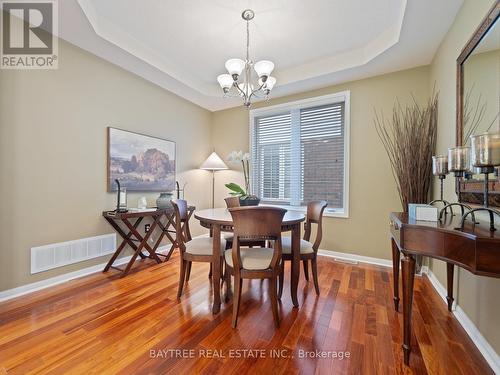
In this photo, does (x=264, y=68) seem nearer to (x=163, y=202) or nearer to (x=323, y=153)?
(x=323, y=153)

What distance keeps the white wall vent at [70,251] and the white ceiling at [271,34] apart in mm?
2247

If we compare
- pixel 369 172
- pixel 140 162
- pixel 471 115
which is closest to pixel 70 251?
pixel 140 162

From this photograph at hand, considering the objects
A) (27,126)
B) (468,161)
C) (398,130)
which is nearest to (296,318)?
(468,161)

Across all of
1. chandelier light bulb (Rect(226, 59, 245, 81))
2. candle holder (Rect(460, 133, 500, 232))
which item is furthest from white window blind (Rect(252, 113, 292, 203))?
candle holder (Rect(460, 133, 500, 232))

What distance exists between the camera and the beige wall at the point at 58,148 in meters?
2.04

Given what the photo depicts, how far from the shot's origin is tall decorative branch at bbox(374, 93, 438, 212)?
2490 mm

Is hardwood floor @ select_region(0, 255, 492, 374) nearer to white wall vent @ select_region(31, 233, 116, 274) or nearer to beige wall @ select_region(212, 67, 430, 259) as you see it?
white wall vent @ select_region(31, 233, 116, 274)

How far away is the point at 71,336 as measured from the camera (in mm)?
1543

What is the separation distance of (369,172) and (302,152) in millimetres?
1081

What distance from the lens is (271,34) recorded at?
101 inches

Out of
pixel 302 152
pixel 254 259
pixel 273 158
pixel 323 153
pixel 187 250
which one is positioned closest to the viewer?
pixel 254 259

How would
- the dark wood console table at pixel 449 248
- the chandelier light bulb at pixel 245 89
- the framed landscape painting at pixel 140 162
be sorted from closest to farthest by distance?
the dark wood console table at pixel 449 248 < the chandelier light bulb at pixel 245 89 < the framed landscape painting at pixel 140 162

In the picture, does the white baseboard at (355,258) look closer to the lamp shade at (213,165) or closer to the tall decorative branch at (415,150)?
the tall decorative branch at (415,150)

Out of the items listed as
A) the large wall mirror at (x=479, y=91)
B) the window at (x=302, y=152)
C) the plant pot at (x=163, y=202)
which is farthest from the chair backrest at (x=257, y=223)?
the window at (x=302, y=152)
